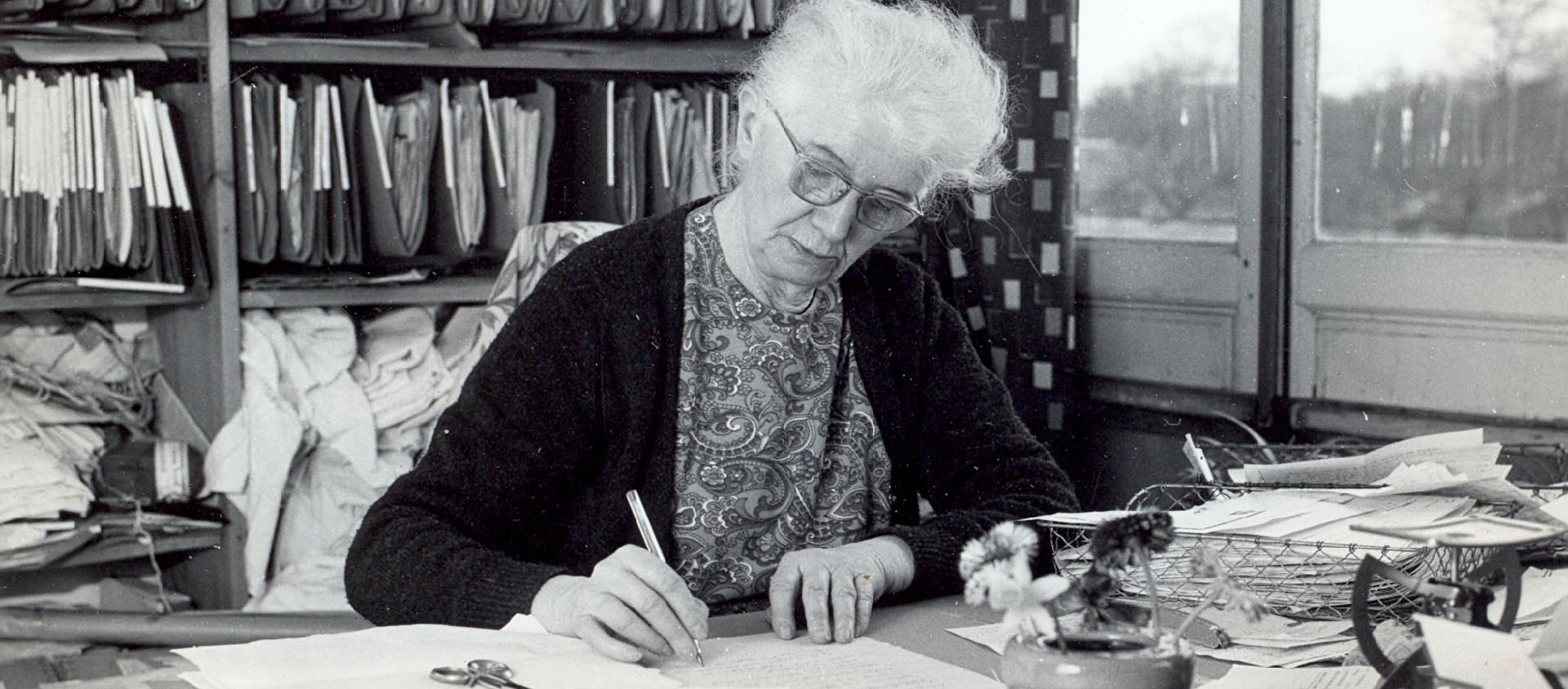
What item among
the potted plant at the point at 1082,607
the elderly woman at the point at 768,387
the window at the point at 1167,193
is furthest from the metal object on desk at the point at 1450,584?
the window at the point at 1167,193

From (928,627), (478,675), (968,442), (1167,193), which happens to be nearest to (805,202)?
(968,442)

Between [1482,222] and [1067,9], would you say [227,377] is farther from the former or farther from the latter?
[1482,222]

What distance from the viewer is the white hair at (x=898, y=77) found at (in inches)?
61.9

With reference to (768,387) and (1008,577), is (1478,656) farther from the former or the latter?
(768,387)

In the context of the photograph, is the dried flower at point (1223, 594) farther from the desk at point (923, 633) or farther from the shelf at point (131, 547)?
the shelf at point (131, 547)

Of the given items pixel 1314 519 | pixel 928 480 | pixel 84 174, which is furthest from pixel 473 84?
pixel 1314 519

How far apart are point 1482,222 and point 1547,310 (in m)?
0.21

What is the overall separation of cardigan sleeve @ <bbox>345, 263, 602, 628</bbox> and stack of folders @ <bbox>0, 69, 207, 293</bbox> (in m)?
1.35

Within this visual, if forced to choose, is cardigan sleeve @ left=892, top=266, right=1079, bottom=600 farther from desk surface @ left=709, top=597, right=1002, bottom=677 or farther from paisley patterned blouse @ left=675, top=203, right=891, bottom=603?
desk surface @ left=709, top=597, right=1002, bottom=677

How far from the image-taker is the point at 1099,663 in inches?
31.8

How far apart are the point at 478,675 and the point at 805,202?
72 cm

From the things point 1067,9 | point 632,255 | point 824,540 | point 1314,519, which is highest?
point 1067,9

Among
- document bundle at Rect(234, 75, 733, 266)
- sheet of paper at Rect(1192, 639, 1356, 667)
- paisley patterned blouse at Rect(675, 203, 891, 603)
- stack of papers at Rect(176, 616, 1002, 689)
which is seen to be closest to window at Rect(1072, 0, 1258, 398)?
document bundle at Rect(234, 75, 733, 266)

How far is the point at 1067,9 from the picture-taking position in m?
3.34
